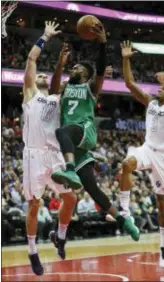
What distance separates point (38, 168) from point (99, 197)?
3.63ft

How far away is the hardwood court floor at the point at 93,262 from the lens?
12.3 meters

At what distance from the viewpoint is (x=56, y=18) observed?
19.9 meters

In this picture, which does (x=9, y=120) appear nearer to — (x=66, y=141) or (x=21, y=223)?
(x=21, y=223)

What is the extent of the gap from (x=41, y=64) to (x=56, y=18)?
56.9 inches

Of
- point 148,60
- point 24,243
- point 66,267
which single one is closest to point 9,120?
point 24,243

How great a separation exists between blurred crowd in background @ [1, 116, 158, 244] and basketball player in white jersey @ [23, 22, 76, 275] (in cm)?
633

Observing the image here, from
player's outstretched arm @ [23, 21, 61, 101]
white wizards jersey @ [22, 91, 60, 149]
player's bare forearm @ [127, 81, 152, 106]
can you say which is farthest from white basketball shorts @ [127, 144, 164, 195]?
player's outstretched arm @ [23, 21, 61, 101]

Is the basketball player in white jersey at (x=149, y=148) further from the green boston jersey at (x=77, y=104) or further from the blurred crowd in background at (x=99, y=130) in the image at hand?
the blurred crowd in background at (x=99, y=130)

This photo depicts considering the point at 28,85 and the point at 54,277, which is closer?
the point at 28,85

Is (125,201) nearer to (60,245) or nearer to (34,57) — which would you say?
(60,245)

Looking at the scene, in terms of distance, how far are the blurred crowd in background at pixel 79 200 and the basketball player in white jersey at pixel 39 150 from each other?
6326 millimetres

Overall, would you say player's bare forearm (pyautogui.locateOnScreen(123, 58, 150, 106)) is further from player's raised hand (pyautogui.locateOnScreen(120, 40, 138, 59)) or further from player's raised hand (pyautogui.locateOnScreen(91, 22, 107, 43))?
player's raised hand (pyautogui.locateOnScreen(91, 22, 107, 43))

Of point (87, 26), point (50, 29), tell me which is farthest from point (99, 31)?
point (50, 29)

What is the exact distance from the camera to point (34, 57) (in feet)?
23.0
